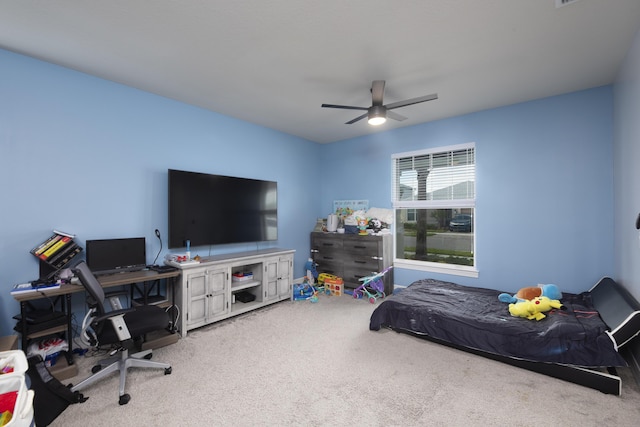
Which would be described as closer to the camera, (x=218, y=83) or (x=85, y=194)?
(x=85, y=194)

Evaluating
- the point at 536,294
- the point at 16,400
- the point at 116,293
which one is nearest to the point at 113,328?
the point at 16,400

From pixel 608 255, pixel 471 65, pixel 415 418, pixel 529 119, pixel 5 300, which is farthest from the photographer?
pixel 529 119

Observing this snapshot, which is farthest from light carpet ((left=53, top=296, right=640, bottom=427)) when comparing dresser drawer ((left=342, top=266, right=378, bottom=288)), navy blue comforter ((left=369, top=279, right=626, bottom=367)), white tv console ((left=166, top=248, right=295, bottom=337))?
dresser drawer ((left=342, top=266, right=378, bottom=288))

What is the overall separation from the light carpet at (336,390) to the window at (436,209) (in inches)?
68.9

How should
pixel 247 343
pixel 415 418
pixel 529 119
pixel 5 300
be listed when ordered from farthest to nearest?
pixel 529 119
pixel 247 343
pixel 5 300
pixel 415 418

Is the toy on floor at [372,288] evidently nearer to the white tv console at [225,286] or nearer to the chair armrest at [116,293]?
the white tv console at [225,286]

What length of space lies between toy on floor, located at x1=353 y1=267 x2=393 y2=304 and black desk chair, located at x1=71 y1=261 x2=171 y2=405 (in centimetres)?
272

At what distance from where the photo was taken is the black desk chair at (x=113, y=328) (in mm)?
1903

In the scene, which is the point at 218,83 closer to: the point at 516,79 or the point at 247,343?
the point at 247,343

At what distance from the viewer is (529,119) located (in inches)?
136

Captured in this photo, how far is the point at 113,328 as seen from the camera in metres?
1.98

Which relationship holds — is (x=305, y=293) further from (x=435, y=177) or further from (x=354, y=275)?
(x=435, y=177)

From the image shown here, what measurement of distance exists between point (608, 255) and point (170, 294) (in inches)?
193

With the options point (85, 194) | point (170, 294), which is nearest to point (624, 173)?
point (170, 294)
